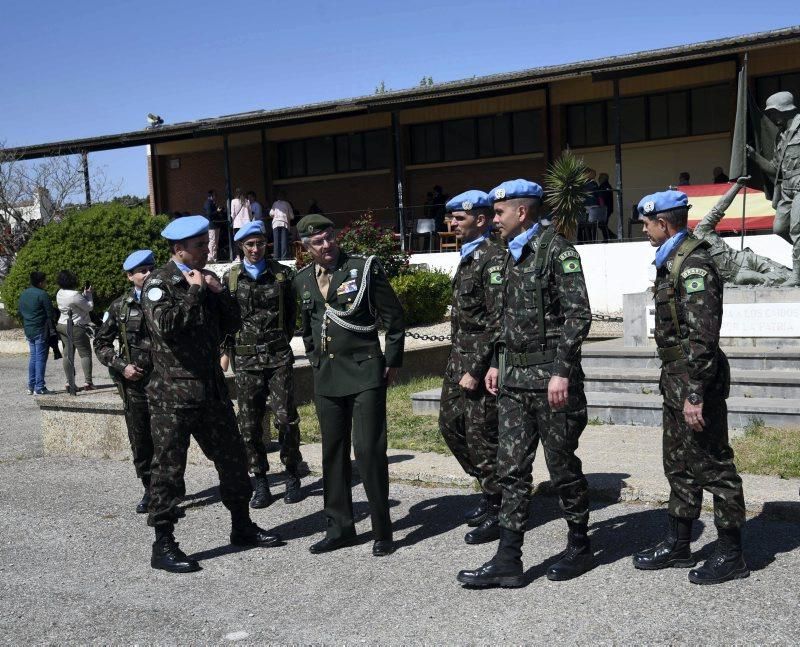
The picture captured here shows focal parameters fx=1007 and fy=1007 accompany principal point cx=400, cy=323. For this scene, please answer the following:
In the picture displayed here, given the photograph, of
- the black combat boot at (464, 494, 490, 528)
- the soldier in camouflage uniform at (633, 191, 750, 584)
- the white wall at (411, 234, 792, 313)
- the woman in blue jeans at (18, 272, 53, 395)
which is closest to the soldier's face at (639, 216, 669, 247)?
the soldier in camouflage uniform at (633, 191, 750, 584)

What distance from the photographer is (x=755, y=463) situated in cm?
705

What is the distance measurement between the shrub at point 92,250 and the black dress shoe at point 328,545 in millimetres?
14185

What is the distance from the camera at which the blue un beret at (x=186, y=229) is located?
18.6ft

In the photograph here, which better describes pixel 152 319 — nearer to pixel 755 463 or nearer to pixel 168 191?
pixel 755 463

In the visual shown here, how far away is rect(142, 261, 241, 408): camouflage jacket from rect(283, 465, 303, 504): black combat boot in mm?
1511

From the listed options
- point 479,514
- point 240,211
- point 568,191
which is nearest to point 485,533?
point 479,514

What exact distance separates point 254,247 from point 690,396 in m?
3.34

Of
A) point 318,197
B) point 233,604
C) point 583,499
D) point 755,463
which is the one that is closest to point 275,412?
point 233,604

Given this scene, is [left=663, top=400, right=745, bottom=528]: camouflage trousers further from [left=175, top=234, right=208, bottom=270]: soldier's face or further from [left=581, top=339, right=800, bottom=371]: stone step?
[left=581, top=339, right=800, bottom=371]: stone step

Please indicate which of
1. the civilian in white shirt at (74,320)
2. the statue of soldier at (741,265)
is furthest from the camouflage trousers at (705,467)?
the civilian in white shirt at (74,320)

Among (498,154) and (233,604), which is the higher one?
(498,154)

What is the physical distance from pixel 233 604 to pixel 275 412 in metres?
2.23

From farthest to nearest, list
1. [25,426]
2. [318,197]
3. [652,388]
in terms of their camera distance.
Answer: [318,197] < [25,426] < [652,388]

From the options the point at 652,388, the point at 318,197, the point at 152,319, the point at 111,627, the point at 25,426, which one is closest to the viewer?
the point at 111,627
